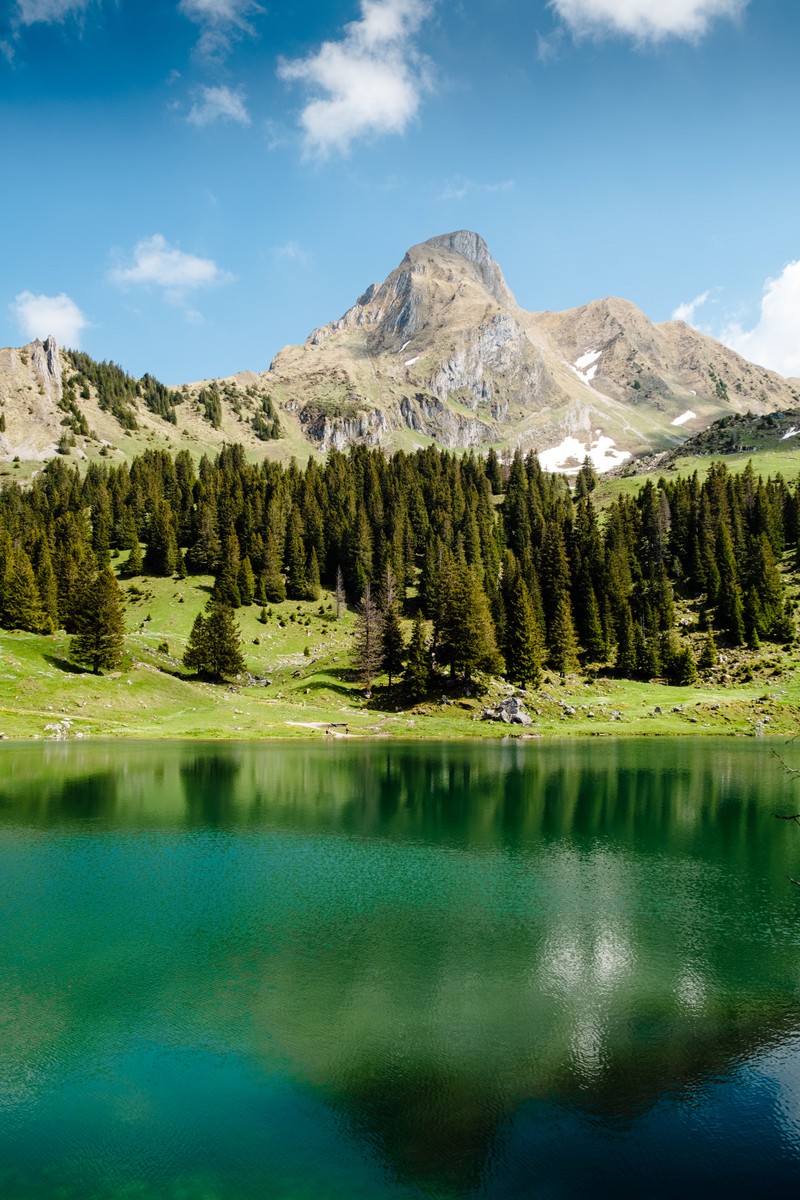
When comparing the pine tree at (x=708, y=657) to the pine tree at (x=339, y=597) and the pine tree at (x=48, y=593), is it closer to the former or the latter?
the pine tree at (x=339, y=597)

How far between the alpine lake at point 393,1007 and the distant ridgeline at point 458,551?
55227 mm

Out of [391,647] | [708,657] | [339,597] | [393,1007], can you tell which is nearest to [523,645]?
[391,647]

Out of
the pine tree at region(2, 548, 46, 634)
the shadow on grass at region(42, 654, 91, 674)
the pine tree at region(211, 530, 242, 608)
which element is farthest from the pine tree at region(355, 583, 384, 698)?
the pine tree at region(2, 548, 46, 634)

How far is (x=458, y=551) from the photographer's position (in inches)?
5468

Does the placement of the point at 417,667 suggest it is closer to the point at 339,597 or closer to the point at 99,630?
the point at 99,630

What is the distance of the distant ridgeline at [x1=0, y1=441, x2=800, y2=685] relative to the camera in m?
97.8

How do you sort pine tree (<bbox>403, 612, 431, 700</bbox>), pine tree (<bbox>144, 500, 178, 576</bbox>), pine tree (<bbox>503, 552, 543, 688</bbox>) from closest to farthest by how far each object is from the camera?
pine tree (<bbox>403, 612, 431, 700</bbox>)
pine tree (<bbox>503, 552, 543, 688</bbox>)
pine tree (<bbox>144, 500, 178, 576</bbox>)

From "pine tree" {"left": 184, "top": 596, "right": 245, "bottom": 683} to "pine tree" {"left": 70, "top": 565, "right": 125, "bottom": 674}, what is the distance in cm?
1145

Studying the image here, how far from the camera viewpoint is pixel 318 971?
63.2 ft

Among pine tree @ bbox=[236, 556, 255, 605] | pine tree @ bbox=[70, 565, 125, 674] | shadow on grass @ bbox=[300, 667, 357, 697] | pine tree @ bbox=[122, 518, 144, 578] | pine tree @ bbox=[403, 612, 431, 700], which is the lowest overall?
shadow on grass @ bbox=[300, 667, 357, 697]

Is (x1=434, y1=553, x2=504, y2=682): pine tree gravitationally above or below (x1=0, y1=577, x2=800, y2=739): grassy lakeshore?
above

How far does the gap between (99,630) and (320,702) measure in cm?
2802

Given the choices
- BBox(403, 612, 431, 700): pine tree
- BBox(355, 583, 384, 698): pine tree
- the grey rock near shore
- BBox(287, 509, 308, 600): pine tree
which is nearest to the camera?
the grey rock near shore

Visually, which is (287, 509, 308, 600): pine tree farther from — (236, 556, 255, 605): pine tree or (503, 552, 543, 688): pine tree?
(503, 552, 543, 688): pine tree
